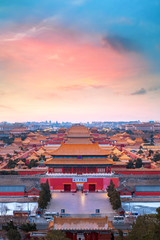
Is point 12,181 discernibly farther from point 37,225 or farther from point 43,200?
point 37,225

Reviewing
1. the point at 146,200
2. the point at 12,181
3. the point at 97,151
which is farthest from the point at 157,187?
the point at 12,181

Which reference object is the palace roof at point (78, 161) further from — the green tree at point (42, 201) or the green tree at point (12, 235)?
the green tree at point (12, 235)

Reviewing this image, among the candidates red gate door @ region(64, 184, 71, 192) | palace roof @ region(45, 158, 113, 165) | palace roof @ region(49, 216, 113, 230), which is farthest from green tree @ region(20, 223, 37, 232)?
palace roof @ region(45, 158, 113, 165)

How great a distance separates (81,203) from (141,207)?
16.9 feet

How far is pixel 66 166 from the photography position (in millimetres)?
27297

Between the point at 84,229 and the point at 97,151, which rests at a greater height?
the point at 97,151

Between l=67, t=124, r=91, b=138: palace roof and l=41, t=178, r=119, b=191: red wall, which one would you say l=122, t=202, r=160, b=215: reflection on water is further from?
l=67, t=124, r=91, b=138: palace roof

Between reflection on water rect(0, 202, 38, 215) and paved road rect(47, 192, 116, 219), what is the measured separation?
4.77 feet

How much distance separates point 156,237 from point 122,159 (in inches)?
1124

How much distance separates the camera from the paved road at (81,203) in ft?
69.5

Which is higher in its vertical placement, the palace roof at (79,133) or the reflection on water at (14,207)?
Result: the palace roof at (79,133)

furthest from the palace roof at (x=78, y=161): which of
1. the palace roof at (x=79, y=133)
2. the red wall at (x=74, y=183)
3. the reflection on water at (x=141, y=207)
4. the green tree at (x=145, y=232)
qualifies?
the palace roof at (x=79, y=133)

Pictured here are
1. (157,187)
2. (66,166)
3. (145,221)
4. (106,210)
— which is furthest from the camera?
(66,166)

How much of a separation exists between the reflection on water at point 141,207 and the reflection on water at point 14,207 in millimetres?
7765
